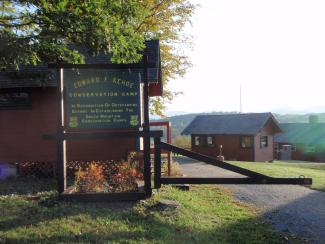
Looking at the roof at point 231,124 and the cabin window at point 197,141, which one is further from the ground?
the roof at point 231,124

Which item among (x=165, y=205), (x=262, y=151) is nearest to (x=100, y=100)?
(x=165, y=205)

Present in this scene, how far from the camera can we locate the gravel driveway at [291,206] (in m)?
9.33

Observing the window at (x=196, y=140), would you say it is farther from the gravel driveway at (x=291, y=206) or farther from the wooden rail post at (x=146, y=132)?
the wooden rail post at (x=146, y=132)

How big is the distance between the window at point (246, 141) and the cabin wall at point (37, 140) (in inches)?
1176

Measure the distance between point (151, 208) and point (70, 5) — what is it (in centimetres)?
501

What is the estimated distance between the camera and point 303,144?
5978cm

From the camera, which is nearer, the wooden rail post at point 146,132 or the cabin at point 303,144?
the wooden rail post at point 146,132

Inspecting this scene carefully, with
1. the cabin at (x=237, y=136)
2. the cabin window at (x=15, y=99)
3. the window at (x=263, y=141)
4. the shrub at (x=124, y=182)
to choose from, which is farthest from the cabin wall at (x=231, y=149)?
the shrub at (x=124, y=182)

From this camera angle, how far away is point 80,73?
436 inches

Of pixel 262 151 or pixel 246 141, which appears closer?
pixel 246 141

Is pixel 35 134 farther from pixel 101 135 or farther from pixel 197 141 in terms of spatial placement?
pixel 197 141

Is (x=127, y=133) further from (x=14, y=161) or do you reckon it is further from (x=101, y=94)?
(x=14, y=161)

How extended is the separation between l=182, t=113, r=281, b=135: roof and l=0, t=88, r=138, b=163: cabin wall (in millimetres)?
29701

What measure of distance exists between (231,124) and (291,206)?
3453cm
